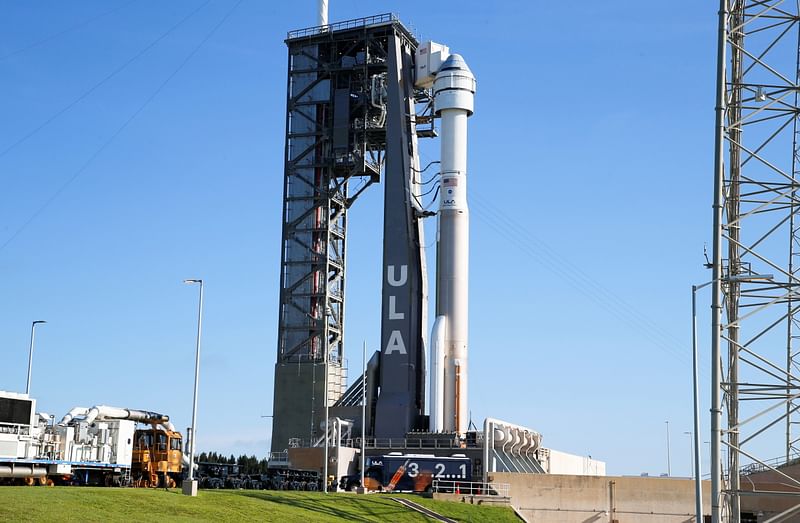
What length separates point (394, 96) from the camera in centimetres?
7950

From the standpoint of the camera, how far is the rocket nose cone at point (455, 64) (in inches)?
3073

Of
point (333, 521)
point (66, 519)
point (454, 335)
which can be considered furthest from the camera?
point (454, 335)

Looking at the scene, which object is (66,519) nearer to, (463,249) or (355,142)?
(463,249)

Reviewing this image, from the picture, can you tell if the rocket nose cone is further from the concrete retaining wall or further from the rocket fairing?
the concrete retaining wall

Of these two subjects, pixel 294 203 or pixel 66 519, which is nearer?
pixel 66 519

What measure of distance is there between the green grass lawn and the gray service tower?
23.8 metres

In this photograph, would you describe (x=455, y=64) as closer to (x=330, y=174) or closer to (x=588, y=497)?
(x=330, y=174)

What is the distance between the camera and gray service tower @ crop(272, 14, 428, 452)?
79.9 meters

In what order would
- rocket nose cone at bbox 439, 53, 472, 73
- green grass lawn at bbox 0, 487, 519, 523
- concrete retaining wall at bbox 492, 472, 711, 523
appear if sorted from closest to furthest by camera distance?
1. green grass lawn at bbox 0, 487, 519, 523
2. concrete retaining wall at bbox 492, 472, 711, 523
3. rocket nose cone at bbox 439, 53, 472, 73

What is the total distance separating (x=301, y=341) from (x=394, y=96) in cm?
2138

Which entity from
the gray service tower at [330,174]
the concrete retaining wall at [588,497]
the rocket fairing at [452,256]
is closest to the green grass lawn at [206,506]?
the concrete retaining wall at [588,497]

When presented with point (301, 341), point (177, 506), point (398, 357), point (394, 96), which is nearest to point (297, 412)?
point (301, 341)

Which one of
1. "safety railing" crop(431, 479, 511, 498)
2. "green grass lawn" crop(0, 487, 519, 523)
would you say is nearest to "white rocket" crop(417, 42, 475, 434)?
"safety railing" crop(431, 479, 511, 498)

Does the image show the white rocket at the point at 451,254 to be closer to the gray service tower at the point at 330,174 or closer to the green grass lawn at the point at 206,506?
the gray service tower at the point at 330,174
